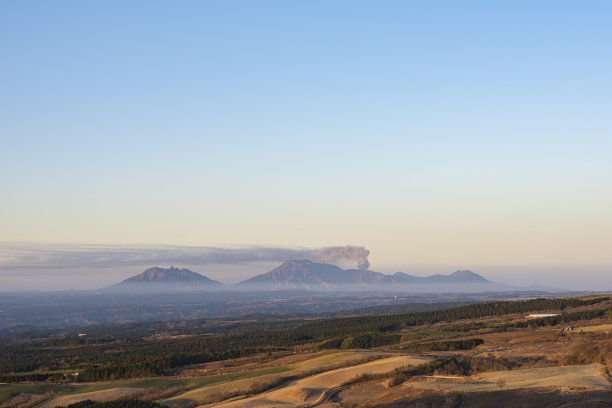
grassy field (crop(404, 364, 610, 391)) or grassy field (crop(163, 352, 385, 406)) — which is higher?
grassy field (crop(404, 364, 610, 391))

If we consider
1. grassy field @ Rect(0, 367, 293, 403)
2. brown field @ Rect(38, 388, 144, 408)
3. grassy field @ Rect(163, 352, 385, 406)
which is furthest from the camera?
grassy field @ Rect(0, 367, 293, 403)

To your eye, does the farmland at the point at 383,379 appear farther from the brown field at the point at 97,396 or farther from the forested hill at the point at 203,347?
the forested hill at the point at 203,347

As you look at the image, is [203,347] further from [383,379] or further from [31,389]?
[383,379]

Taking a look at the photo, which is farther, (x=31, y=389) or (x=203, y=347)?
(x=203, y=347)

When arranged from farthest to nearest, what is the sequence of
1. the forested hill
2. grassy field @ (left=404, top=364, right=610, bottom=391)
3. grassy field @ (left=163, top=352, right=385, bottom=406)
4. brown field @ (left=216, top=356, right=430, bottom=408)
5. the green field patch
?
1. the forested hill
2. the green field patch
3. grassy field @ (left=163, top=352, right=385, bottom=406)
4. brown field @ (left=216, top=356, right=430, bottom=408)
5. grassy field @ (left=404, top=364, right=610, bottom=391)

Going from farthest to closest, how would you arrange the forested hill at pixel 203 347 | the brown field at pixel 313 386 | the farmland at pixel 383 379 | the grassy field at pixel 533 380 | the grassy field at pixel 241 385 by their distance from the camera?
the forested hill at pixel 203 347, the grassy field at pixel 241 385, the brown field at pixel 313 386, the farmland at pixel 383 379, the grassy field at pixel 533 380

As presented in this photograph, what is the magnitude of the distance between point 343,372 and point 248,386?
870 cm

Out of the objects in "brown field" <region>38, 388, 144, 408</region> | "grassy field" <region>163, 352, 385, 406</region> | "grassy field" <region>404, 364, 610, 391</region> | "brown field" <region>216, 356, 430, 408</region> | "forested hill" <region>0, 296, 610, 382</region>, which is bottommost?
"forested hill" <region>0, 296, 610, 382</region>

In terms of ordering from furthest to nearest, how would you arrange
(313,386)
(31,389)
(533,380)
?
(31,389) → (313,386) → (533,380)

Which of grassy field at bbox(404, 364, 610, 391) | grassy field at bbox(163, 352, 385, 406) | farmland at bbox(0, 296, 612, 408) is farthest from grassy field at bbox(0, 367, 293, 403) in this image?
grassy field at bbox(404, 364, 610, 391)

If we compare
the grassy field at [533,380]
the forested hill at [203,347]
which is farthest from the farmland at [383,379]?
the forested hill at [203,347]

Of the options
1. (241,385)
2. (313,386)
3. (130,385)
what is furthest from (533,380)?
(130,385)

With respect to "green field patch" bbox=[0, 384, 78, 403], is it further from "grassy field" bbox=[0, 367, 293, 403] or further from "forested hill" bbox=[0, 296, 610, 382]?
"forested hill" bbox=[0, 296, 610, 382]

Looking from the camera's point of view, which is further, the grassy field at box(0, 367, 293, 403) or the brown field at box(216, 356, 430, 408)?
the grassy field at box(0, 367, 293, 403)
